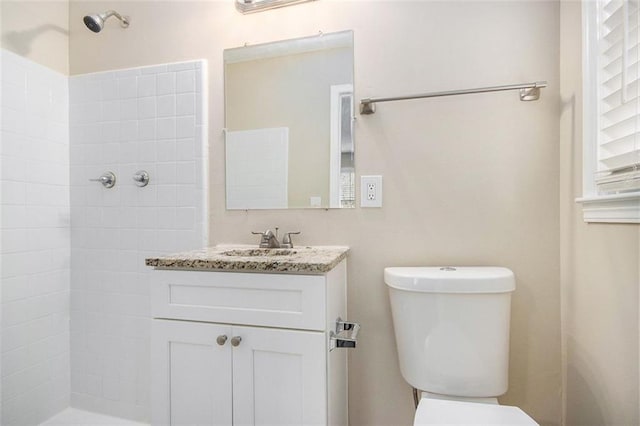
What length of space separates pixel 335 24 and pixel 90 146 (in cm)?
135

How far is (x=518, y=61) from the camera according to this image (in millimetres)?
1200

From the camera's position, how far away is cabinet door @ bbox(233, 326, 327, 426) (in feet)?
3.02

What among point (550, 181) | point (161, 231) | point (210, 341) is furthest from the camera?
point (161, 231)

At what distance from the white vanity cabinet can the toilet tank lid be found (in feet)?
0.83

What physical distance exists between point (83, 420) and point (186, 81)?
1725 millimetres

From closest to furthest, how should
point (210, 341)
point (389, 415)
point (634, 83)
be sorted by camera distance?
point (634, 83), point (210, 341), point (389, 415)

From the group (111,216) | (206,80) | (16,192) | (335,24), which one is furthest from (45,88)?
(335,24)

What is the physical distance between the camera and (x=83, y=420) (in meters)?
1.53

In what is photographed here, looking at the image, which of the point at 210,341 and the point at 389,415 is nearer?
the point at 210,341

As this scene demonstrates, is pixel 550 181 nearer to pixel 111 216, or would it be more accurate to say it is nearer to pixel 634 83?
pixel 634 83

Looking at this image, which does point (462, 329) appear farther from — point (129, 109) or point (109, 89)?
point (109, 89)

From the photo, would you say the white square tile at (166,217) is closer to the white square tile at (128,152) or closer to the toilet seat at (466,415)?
the white square tile at (128,152)

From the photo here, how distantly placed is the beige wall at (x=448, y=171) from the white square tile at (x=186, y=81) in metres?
0.39

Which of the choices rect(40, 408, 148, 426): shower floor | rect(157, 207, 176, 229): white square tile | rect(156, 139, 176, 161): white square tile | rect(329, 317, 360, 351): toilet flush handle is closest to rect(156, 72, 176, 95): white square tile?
rect(156, 139, 176, 161): white square tile
